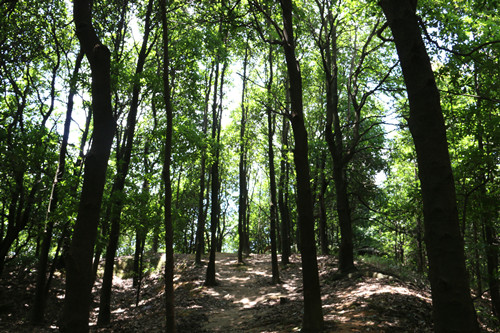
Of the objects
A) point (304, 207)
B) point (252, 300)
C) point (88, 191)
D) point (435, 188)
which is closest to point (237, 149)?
point (252, 300)

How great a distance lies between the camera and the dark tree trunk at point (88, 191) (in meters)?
4.07

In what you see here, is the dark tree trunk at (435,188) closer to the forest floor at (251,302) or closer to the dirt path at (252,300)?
the forest floor at (251,302)

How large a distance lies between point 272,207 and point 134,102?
9069mm

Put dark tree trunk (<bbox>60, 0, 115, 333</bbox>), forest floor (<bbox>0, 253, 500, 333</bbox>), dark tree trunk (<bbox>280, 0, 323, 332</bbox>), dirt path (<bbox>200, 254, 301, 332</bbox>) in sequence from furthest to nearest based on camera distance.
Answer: dirt path (<bbox>200, 254, 301, 332</bbox>) < forest floor (<bbox>0, 253, 500, 333</bbox>) < dark tree trunk (<bbox>280, 0, 323, 332</bbox>) < dark tree trunk (<bbox>60, 0, 115, 333</bbox>)

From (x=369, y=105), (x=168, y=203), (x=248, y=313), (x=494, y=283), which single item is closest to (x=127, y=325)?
(x=248, y=313)

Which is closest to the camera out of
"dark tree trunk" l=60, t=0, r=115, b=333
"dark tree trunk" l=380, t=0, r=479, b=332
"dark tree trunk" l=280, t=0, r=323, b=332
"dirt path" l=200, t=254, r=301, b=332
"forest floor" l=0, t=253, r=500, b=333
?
"dark tree trunk" l=380, t=0, r=479, b=332

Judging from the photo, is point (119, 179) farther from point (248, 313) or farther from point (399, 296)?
point (399, 296)

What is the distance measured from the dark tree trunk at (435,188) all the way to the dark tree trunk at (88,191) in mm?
3978

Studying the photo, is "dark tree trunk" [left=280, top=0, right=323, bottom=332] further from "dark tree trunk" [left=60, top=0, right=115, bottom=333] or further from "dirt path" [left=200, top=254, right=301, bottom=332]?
"dark tree trunk" [left=60, top=0, right=115, bottom=333]

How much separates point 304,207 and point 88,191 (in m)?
4.33

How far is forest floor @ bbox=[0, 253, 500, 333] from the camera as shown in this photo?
7.23 meters

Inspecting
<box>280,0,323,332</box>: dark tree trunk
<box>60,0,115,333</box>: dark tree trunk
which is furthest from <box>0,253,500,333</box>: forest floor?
<box>60,0,115,333</box>: dark tree trunk

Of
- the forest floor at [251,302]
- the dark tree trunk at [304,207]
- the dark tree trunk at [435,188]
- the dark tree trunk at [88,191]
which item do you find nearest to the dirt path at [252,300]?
the forest floor at [251,302]

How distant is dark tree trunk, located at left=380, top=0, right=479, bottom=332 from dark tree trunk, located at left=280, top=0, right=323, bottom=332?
4355 mm
